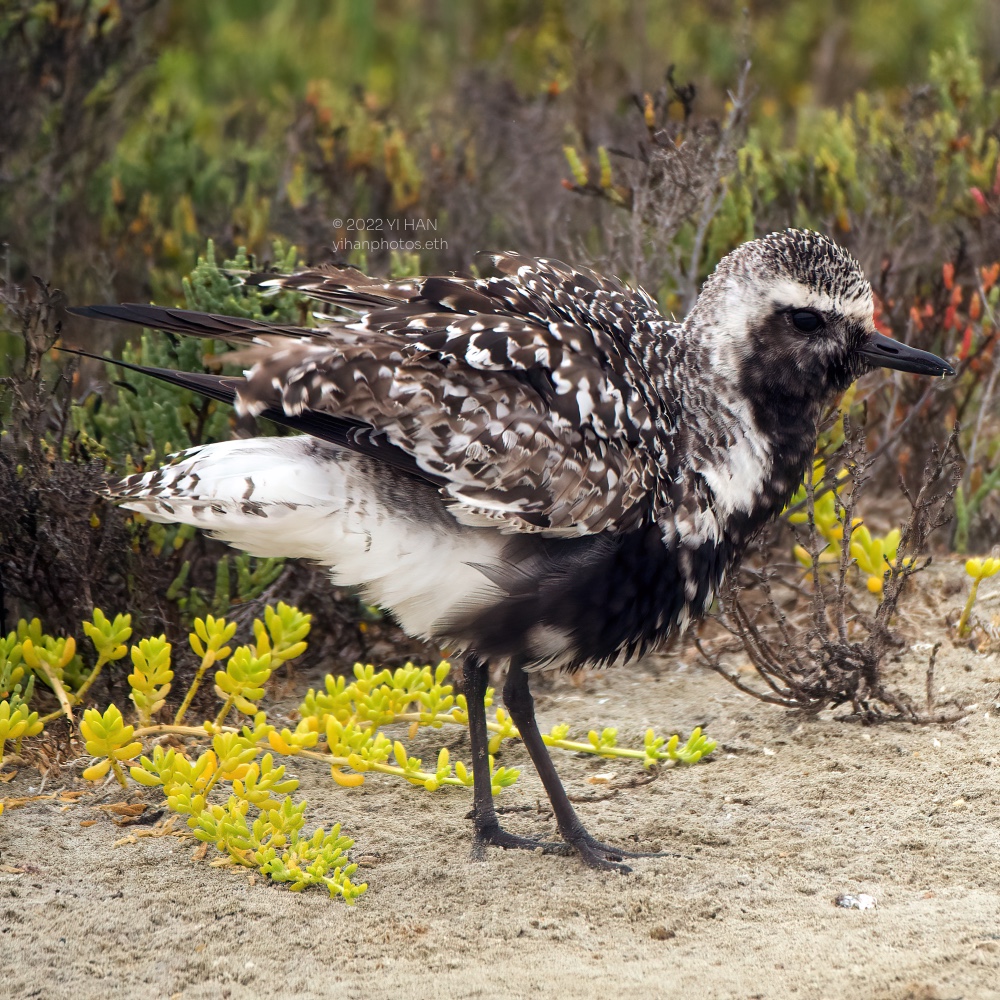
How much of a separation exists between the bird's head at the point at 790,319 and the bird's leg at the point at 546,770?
106 cm

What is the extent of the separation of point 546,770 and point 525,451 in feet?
3.11

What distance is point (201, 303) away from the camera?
488cm

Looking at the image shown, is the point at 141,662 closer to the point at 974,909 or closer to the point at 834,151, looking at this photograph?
the point at 974,909

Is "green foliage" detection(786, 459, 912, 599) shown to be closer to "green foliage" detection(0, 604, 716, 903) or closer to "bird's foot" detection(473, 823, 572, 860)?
"green foliage" detection(0, 604, 716, 903)

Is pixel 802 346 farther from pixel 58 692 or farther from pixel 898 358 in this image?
pixel 58 692

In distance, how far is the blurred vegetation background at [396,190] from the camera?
4590 mm

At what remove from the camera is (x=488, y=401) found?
3.51 metres

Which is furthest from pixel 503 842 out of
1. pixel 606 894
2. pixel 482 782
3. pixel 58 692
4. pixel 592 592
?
pixel 58 692

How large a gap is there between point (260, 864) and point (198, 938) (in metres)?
0.30

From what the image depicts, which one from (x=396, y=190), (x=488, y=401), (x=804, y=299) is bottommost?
(x=488, y=401)

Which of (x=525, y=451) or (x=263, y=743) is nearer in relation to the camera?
(x=525, y=451)

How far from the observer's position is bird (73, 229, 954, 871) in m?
3.48

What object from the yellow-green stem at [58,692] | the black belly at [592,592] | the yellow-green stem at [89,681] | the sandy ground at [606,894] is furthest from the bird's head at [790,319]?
the yellow-green stem at [58,692]

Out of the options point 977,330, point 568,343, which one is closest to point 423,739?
point 568,343
